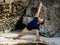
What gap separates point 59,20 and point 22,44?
2.48 metres

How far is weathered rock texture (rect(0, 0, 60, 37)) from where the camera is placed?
8740 millimetres

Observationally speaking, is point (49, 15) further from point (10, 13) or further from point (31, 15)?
point (10, 13)

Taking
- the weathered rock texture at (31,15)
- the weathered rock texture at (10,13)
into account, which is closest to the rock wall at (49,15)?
the weathered rock texture at (31,15)

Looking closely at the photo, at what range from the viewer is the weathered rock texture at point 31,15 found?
8740mm

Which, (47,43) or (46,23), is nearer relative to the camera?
(47,43)

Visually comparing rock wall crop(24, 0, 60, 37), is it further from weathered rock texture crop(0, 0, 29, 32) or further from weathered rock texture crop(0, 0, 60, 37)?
weathered rock texture crop(0, 0, 29, 32)

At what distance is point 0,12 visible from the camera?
348 inches

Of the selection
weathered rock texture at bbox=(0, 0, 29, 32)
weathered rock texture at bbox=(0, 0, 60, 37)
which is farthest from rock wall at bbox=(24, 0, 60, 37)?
weathered rock texture at bbox=(0, 0, 29, 32)

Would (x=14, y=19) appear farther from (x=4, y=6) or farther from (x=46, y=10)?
(x=46, y=10)

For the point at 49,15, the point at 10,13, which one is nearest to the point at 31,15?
the point at 49,15

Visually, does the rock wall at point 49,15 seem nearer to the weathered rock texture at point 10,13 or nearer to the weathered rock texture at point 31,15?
the weathered rock texture at point 31,15

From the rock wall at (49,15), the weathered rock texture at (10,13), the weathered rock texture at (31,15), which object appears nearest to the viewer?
the rock wall at (49,15)

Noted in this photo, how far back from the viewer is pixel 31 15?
9156 mm

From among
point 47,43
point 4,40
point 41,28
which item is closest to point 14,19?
point 41,28
